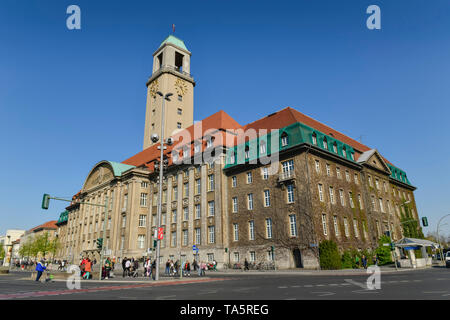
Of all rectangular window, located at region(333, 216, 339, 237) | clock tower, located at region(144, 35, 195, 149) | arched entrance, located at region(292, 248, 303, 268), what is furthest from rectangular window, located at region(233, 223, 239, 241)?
clock tower, located at region(144, 35, 195, 149)

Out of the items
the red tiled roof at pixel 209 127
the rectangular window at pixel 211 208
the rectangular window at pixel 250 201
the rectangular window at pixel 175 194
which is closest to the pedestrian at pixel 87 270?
the rectangular window at pixel 211 208

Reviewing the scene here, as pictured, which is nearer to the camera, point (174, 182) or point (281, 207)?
point (281, 207)

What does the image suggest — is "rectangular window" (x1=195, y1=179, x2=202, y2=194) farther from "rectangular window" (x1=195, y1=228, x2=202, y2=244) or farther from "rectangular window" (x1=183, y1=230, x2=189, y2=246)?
"rectangular window" (x1=183, y1=230, x2=189, y2=246)

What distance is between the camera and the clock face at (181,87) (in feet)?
221

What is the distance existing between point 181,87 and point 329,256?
49.8 meters

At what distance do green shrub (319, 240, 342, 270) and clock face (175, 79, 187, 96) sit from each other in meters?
47.6

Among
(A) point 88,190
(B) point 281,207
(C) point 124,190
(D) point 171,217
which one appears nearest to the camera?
(B) point 281,207

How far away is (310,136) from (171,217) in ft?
80.8

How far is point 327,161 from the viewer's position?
123 feet

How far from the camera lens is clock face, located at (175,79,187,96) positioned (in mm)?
67438
